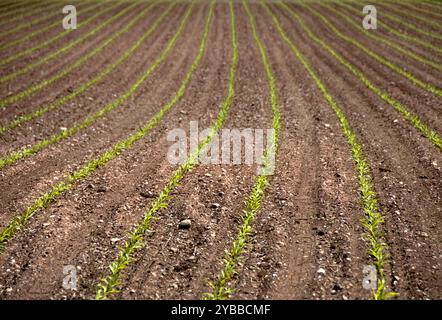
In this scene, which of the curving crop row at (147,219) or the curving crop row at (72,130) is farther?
the curving crop row at (72,130)

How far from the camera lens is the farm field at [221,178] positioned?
212 inches

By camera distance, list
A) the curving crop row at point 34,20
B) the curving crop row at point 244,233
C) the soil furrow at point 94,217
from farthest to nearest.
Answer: the curving crop row at point 34,20 → the soil furrow at point 94,217 → the curving crop row at point 244,233

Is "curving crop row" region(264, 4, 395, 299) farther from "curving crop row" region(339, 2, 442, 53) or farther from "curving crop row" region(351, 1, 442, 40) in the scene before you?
"curving crop row" region(351, 1, 442, 40)

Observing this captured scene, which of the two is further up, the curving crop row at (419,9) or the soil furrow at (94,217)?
the curving crop row at (419,9)

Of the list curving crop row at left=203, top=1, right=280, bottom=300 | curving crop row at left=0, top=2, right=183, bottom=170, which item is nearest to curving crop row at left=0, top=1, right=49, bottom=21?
curving crop row at left=0, top=2, right=183, bottom=170

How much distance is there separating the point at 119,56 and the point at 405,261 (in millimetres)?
18561

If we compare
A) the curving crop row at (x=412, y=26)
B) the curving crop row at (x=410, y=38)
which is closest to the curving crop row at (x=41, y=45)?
the curving crop row at (x=410, y=38)

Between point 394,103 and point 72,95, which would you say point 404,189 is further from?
point 72,95

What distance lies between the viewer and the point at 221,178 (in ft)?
27.2

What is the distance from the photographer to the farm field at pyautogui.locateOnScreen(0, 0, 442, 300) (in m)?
5.39

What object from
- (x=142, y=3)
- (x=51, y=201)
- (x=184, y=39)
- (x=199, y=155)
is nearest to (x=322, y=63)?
(x=184, y=39)

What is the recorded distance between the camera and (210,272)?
216 inches

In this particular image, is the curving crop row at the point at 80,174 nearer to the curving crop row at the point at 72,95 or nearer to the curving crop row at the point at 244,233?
the curving crop row at the point at 72,95
